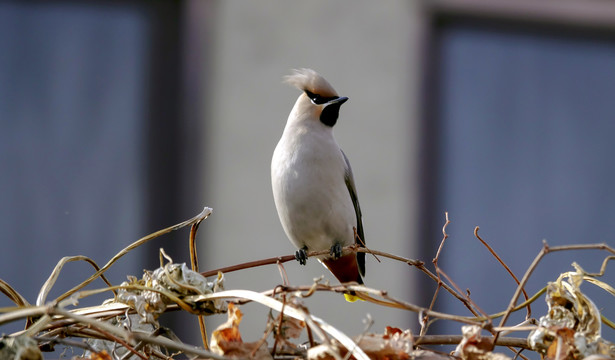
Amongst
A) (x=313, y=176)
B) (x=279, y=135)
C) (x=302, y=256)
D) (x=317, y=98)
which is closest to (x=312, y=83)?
(x=317, y=98)

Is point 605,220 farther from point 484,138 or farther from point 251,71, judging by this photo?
point 251,71

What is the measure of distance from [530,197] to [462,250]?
49 cm

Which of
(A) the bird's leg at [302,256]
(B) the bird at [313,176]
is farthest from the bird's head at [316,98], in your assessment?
(A) the bird's leg at [302,256]

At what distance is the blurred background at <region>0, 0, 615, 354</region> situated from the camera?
427 cm

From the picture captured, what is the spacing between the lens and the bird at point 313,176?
2.59 metres

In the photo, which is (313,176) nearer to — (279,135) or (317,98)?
(317,98)

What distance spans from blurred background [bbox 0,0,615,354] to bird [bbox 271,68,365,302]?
1.34 m

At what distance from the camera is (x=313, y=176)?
8.54 ft

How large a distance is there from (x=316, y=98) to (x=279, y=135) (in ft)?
4.96

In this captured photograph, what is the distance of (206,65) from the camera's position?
14.3 ft

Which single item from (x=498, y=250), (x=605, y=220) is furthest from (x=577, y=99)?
(x=498, y=250)

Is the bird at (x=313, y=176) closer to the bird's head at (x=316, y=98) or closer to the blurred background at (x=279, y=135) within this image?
the bird's head at (x=316, y=98)

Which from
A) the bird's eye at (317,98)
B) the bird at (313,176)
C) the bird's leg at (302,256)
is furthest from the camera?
the bird's eye at (317,98)

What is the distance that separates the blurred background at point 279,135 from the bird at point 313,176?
52.9 inches
